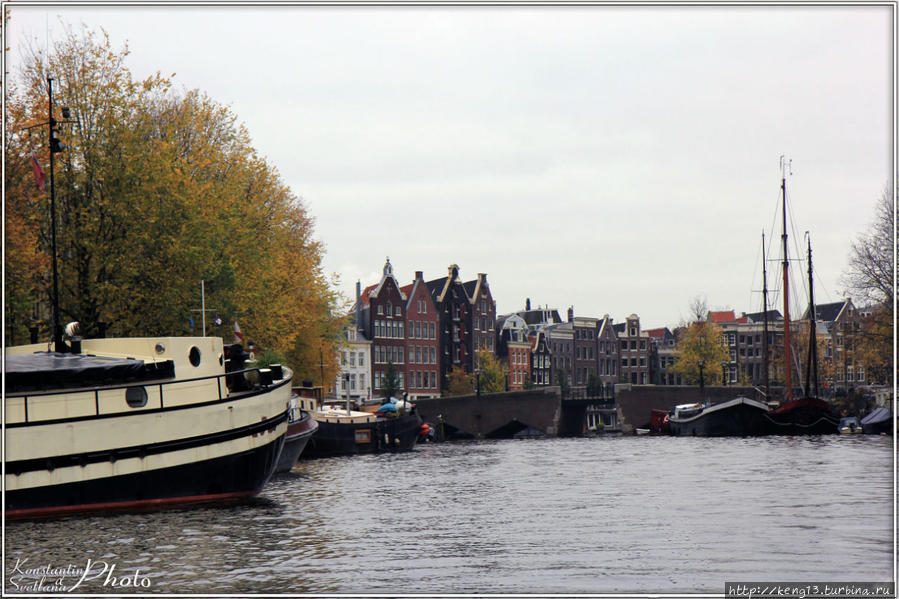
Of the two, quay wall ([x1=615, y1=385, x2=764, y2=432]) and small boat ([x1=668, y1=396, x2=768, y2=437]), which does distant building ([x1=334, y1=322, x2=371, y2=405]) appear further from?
small boat ([x1=668, y1=396, x2=768, y2=437])

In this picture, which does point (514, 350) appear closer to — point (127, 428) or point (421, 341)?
point (421, 341)

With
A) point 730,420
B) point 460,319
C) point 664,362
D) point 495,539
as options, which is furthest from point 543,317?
point 495,539

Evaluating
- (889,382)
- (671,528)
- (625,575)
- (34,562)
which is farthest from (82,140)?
(889,382)

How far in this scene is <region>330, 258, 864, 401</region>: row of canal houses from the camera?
97.6 metres

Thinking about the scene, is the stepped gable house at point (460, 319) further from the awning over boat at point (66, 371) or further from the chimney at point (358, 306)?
the awning over boat at point (66, 371)

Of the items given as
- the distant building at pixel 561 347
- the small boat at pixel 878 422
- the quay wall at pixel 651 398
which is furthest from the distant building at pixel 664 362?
the small boat at pixel 878 422

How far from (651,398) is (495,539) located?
71677 mm

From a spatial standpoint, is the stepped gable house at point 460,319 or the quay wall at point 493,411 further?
the stepped gable house at point 460,319

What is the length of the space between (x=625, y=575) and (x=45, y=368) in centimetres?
1267

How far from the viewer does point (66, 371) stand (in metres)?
20.4

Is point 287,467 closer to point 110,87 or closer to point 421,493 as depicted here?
point 421,493

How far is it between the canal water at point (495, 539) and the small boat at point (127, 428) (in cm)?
83

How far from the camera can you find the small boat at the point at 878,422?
56.8 meters

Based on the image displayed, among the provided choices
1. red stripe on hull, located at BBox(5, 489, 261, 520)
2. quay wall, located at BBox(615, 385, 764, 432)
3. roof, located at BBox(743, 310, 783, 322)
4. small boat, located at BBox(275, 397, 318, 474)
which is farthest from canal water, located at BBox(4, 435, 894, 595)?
roof, located at BBox(743, 310, 783, 322)
